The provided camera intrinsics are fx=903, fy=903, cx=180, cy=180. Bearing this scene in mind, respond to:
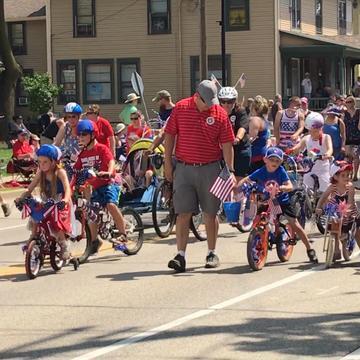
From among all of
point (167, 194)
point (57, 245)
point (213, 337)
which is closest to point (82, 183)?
point (57, 245)

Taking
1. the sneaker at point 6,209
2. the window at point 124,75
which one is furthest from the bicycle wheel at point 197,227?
the window at point 124,75

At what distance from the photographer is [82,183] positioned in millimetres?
11227

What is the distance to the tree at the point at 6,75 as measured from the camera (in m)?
39.7

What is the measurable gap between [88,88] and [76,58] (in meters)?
1.59

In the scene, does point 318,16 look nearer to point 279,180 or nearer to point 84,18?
point 84,18

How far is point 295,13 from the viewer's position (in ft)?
144

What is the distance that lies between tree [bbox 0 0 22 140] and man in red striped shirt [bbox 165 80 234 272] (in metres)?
30.4

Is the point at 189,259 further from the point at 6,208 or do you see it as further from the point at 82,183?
the point at 6,208

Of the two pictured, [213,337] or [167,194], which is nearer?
[213,337]

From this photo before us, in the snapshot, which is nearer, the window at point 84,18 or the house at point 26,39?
the window at point 84,18

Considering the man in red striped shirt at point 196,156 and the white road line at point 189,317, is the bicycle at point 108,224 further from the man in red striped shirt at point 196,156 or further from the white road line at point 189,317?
the white road line at point 189,317

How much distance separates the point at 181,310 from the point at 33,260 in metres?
2.47

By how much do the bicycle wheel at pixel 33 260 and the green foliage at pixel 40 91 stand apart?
31.8 meters

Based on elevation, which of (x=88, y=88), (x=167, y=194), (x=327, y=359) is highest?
(x=88, y=88)
